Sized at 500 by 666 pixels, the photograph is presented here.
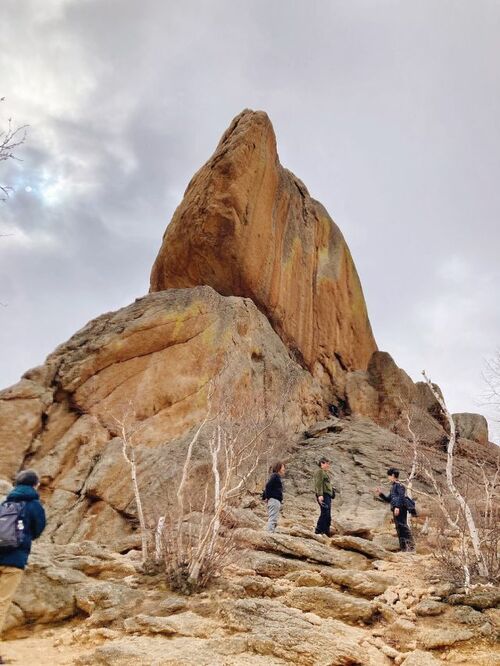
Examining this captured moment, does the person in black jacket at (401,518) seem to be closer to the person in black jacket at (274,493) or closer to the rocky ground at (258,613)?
the rocky ground at (258,613)

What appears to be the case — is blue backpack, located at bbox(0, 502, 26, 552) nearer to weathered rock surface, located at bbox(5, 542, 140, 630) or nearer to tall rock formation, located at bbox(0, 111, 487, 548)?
weathered rock surface, located at bbox(5, 542, 140, 630)

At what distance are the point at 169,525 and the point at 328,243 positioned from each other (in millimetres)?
30711

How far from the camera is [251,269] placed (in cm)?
2847

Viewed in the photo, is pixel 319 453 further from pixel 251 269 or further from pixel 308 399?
pixel 251 269

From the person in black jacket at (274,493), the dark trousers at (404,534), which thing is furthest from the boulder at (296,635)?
the dark trousers at (404,534)

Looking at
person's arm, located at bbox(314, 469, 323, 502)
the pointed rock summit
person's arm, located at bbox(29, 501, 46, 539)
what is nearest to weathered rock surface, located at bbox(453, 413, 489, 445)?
the pointed rock summit

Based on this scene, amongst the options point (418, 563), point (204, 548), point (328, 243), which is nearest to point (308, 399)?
point (328, 243)

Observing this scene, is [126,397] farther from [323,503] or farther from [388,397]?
[388,397]

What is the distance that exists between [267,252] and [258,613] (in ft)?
81.5

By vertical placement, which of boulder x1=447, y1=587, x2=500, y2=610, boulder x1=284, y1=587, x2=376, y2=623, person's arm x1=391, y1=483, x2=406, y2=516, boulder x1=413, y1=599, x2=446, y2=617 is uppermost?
person's arm x1=391, y1=483, x2=406, y2=516

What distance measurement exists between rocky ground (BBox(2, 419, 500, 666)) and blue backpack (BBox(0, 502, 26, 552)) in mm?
1359

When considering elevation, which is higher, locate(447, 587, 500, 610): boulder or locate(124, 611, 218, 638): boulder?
locate(447, 587, 500, 610): boulder

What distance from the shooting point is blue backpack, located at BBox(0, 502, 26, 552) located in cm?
554

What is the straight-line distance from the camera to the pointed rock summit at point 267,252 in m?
27.8
